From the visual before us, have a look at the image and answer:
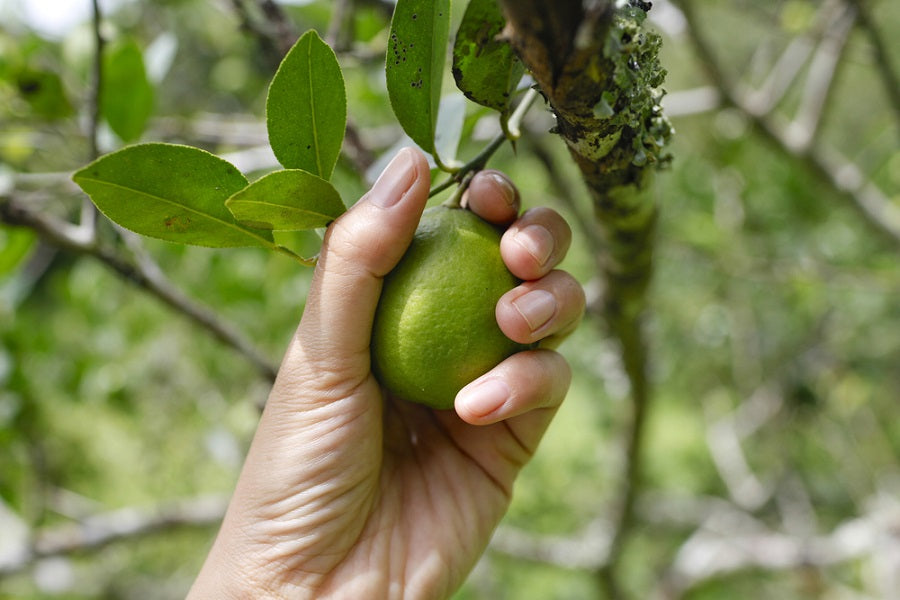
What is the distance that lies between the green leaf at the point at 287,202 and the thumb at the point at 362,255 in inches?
0.9

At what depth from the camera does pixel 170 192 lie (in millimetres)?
548

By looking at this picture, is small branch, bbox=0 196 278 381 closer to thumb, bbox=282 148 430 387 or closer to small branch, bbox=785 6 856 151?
thumb, bbox=282 148 430 387

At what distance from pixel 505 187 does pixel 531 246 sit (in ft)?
0.24

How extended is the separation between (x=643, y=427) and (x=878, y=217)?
776mm

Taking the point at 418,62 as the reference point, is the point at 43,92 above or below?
below

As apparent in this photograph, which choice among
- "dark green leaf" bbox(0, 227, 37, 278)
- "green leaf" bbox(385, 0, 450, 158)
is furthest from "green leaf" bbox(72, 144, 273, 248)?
"dark green leaf" bbox(0, 227, 37, 278)

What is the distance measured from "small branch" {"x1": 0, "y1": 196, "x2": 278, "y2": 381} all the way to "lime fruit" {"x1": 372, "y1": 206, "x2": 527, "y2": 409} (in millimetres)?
526

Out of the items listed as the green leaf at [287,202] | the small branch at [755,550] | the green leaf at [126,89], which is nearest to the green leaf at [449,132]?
the green leaf at [287,202]

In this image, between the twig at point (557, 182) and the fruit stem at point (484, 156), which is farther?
the twig at point (557, 182)

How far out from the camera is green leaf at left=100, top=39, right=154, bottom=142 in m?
1.05

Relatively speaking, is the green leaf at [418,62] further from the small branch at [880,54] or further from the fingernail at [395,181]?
the small branch at [880,54]

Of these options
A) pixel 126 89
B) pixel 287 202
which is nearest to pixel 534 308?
pixel 287 202

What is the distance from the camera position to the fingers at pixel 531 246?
0.61m

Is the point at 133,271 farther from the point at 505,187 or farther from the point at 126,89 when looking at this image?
the point at 505,187
